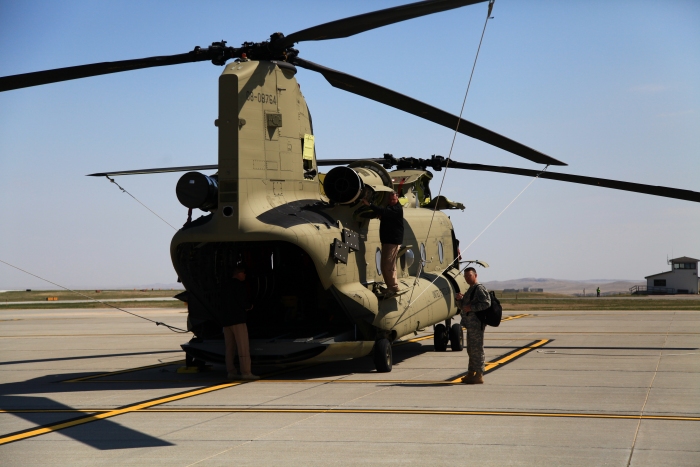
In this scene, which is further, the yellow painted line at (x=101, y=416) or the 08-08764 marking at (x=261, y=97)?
the 08-08764 marking at (x=261, y=97)

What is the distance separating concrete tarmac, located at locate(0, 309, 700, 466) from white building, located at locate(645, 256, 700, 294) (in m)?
76.2

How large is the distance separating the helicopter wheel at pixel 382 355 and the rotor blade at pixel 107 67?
564 cm

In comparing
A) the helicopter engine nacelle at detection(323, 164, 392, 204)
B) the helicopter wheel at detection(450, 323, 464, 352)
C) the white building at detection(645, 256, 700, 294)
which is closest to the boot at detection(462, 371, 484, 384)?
the helicopter engine nacelle at detection(323, 164, 392, 204)

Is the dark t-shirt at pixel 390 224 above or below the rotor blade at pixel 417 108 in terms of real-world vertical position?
below

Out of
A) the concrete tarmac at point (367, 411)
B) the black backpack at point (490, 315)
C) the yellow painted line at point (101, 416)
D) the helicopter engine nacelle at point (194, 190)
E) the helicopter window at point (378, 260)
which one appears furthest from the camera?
the helicopter window at point (378, 260)

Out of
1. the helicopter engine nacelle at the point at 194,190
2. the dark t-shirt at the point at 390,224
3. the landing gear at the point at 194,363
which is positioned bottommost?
the landing gear at the point at 194,363

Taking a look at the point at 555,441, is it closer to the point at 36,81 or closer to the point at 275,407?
the point at 275,407

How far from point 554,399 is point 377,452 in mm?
4003

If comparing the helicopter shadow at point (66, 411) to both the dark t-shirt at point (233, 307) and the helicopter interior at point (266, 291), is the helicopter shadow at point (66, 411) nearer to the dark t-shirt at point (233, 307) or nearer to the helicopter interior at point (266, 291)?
the dark t-shirt at point (233, 307)

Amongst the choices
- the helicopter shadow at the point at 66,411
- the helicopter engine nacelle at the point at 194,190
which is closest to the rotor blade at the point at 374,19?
the helicopter engine nacelle at the point at 194,190

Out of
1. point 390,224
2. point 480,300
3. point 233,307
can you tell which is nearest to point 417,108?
point 390,224

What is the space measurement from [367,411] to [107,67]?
7.07m

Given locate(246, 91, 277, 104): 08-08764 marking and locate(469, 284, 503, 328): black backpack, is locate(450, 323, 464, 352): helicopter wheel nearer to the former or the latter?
locate(469, 284, 503, 328): black backpack

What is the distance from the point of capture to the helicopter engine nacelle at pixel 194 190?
503 inches
